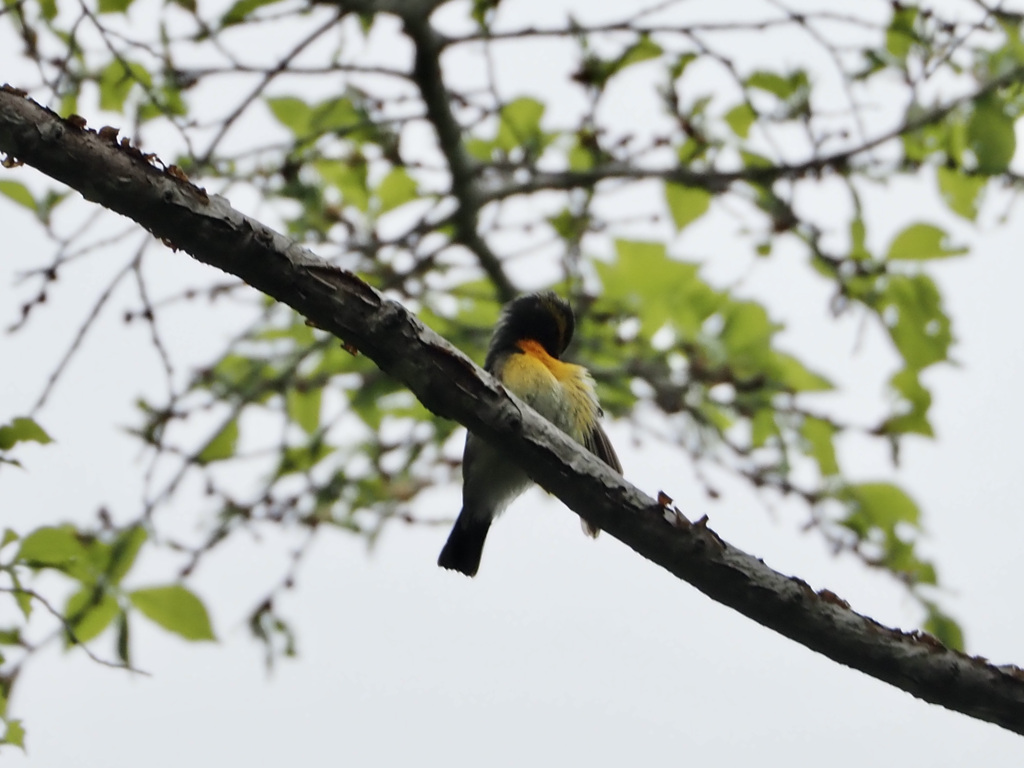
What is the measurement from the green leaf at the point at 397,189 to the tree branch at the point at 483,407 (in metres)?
2.54

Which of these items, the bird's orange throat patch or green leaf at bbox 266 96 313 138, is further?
green leaf at bbox 266 96 313 138

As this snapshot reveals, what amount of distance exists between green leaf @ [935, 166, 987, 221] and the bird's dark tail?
209cm

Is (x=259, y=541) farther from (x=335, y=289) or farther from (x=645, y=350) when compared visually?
(x=335, y=289)

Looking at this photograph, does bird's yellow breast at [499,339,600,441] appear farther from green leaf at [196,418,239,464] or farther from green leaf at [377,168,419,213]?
green leaf at [196,418,239,464]

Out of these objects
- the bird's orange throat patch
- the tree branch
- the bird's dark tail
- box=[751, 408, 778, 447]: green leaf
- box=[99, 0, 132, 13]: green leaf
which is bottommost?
the tree branch

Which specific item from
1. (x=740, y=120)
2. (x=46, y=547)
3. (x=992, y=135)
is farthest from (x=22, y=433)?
(x=992, y=135)

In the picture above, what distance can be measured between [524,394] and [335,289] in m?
1.84

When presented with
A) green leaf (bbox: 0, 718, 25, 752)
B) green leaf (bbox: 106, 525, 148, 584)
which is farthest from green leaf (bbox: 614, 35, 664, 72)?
green leaf (bbox: 0, 718, 25, 752)

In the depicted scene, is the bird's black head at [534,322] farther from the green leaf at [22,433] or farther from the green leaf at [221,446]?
the green leaf at [22,433]

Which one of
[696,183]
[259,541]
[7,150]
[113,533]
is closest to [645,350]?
[696,183]

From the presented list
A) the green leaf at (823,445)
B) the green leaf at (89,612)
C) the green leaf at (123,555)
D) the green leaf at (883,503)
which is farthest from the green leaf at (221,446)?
the green leaf at (883,503)

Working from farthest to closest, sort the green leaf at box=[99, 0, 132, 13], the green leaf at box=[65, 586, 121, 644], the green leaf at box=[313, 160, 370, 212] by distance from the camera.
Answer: the green leaf at box=[313, 160, 370, 212]
the green leaf at box=[99, 0, 132, 13]
the green leaf at box=[65, 586, 121, 644]

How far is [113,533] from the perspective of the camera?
3.77 m

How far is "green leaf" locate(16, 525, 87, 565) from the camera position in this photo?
2537 mm
